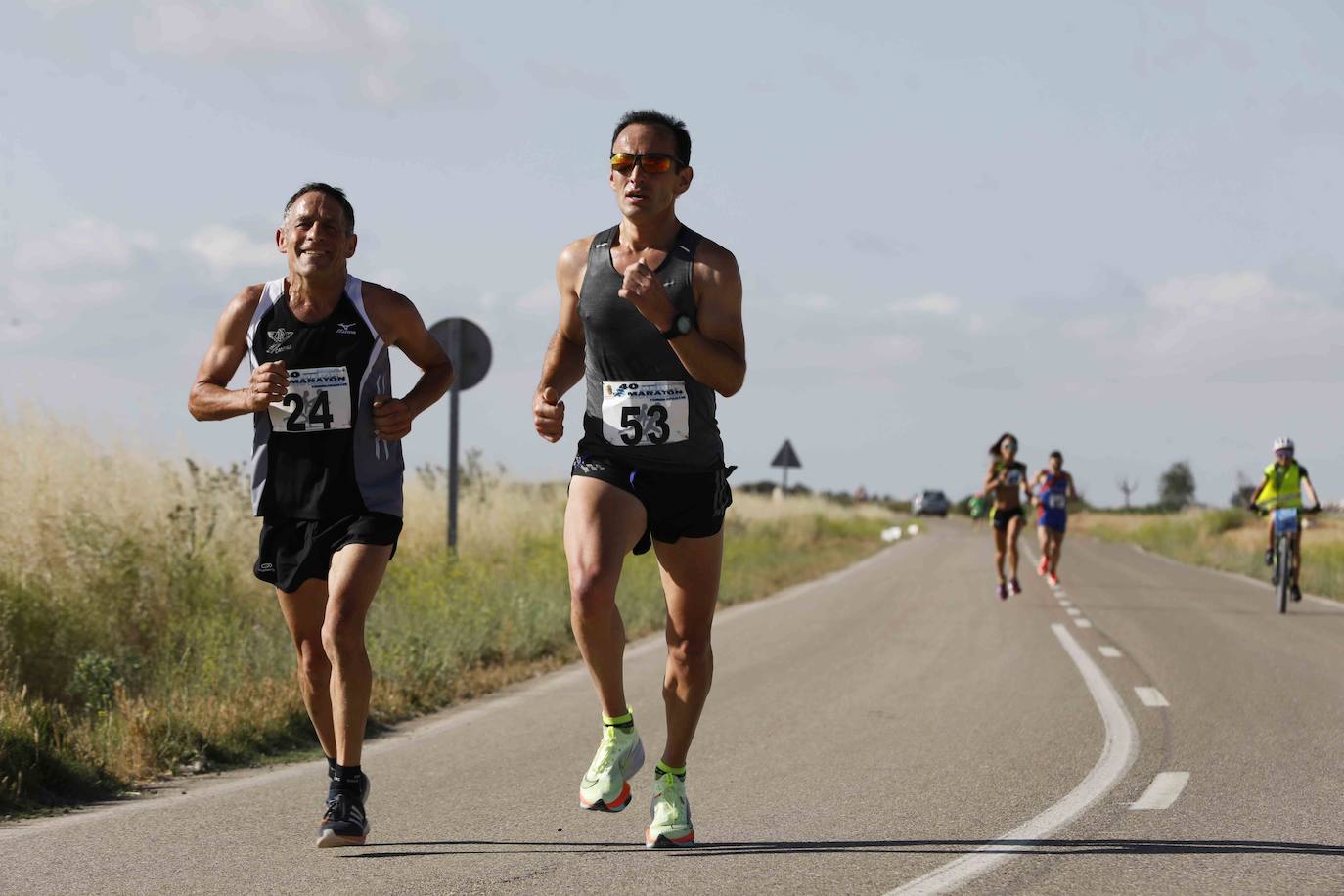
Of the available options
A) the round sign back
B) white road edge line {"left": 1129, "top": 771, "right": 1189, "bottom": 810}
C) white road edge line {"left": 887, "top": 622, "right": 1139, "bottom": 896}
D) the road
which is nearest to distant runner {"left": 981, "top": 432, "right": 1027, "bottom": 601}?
the road

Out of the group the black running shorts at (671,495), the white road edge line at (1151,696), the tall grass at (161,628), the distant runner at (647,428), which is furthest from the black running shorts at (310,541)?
the white road edge line at (1151,696)

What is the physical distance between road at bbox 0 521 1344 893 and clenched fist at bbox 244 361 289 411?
1.52 m

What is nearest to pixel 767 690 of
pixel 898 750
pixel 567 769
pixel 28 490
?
pixel 898 750

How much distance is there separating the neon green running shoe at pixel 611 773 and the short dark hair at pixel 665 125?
1949 millimetres

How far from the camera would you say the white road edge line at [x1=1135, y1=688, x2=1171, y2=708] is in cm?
1096

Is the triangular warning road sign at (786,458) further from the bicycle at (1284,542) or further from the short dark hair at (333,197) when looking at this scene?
the short dark hair at (333,197)

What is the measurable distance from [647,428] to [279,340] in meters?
1.35

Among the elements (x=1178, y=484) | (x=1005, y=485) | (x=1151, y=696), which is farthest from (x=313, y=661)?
(x=1178, y=484)

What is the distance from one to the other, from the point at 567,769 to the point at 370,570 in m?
2.45

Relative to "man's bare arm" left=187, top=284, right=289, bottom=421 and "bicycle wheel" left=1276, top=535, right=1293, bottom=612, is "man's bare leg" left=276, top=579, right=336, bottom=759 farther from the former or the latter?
"bicycle wheel" left=1276, top=535, right=1293, bottom=612

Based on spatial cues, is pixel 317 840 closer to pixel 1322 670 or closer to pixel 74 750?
pixel 74 750

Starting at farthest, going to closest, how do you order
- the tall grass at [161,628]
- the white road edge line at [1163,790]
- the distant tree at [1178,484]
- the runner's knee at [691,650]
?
the distant tree at [1178,484], the tall grass at [161,628], the white road edge line at [1163,790], the runner's knee at [691,650]

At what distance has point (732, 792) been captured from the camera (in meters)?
7.43

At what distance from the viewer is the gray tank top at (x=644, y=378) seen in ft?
18.5
